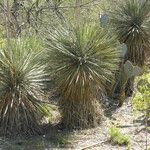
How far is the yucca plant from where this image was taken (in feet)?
28.6

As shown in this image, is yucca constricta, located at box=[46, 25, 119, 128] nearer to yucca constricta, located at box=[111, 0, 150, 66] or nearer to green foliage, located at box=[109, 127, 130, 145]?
green foliage, located at box=[109, 127, 130, 145]

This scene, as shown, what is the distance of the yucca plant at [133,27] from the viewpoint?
28.6 ft

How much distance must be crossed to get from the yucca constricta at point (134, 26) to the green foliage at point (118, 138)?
2.21 m

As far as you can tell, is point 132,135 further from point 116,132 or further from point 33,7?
point 33,7

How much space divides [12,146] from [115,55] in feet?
6.60

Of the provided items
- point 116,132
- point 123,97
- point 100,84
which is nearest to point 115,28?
point 123,97

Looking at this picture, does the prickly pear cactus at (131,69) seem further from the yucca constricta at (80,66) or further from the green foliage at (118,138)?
the green foliage at (118,138)

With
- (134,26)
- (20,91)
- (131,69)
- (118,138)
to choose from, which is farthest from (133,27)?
(20,91)

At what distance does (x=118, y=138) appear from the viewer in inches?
271

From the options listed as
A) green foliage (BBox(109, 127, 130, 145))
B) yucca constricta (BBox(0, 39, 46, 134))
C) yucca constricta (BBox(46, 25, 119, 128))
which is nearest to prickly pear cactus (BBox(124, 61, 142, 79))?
yucca constricta (BBox(46, 25, 119, 128))

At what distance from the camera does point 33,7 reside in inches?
423

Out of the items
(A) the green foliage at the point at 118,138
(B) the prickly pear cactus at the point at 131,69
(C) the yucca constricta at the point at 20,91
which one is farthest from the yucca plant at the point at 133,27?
(C) the yucca constricta at the point at 20,91

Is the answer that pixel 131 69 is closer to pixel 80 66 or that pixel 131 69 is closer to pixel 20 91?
pixel 80 66

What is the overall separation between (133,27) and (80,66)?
2.09 meters
